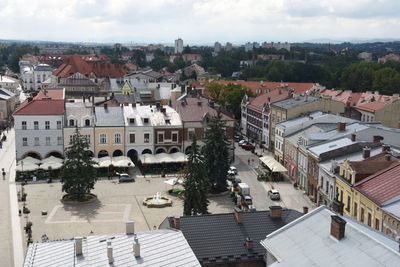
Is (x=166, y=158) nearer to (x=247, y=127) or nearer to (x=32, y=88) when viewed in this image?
(x=247, y=127)

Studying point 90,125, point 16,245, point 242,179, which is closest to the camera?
point 16,245

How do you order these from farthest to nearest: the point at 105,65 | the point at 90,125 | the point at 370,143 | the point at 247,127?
the point at 105,65
the point at 247,127
the point at 90,125
the point at 370,143

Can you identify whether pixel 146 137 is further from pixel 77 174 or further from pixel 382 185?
pixel 382 185

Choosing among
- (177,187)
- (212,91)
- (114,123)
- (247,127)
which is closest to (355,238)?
(177,187)

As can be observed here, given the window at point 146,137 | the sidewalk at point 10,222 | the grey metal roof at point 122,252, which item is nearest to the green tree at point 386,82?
the window at point 146,137

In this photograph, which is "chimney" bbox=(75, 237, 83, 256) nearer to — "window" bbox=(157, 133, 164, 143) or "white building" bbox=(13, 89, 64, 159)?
"white building" bbox=(13, 89, 64, 159)

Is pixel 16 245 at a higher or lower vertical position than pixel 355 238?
lower

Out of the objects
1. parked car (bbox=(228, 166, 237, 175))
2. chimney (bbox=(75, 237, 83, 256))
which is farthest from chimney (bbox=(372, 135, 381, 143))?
chimney (bbox=(75, 237, 83, 256))
